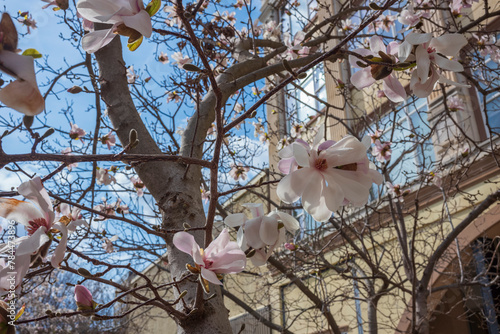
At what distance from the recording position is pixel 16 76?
52 cm

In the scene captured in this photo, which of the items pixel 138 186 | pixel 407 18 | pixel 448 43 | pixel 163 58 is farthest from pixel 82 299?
pixel 163 58

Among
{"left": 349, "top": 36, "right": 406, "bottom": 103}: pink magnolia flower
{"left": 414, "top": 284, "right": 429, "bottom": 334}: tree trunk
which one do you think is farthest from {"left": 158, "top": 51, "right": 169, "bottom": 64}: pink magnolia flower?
{"left": 349, "top": 36, "right": 406, "bottom": 103}: pink magnolia flower

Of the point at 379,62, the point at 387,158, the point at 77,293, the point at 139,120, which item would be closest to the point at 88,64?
the point at 139,120

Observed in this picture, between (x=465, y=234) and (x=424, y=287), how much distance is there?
5.91ft

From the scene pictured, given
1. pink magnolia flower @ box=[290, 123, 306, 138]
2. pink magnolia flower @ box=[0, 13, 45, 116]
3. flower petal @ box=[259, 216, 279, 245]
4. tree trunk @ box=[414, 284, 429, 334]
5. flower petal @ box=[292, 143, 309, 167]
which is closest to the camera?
pink magnolia flower @ box=[0, 13, 45, 116]

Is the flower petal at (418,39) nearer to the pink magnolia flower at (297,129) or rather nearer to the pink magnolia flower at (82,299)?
the pink magnolia flower at (82,299)

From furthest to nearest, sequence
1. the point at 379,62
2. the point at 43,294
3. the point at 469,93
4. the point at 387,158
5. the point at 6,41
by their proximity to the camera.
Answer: the point at 43,294 < the point at 469,93 < the point at 387,158 < the point at 379,62 < the point at 6,41

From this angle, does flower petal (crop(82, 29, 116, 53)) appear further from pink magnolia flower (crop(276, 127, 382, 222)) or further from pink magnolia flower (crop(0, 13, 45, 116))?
pink magnolia flower (crop(276, 127, 382, 222))

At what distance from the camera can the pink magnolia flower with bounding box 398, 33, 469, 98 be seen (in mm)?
827

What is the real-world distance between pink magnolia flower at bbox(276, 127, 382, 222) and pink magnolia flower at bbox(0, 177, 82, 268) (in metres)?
0.40

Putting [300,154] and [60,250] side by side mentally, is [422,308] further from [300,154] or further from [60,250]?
[60,250]

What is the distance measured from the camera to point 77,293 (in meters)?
0.87

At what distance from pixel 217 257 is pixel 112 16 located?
48 cm

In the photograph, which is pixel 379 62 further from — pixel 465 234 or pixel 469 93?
pixel 469 93
